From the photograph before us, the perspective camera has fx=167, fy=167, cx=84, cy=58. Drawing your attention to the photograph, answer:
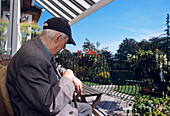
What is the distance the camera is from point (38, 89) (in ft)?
3.16

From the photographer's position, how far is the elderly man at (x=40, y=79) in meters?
0.97

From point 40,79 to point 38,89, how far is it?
61mm

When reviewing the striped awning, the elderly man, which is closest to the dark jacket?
the elderly man

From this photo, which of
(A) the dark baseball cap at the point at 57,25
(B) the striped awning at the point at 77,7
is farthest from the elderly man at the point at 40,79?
(B) the striped awning at the point at 77,7

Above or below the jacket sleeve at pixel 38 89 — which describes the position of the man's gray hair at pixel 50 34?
above

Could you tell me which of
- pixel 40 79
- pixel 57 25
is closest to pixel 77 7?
pixel 57 25

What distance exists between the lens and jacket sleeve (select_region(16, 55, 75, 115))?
0.97 meters

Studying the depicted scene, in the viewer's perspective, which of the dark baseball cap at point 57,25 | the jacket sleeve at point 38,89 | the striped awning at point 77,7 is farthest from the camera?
the striped awning at point 77,7

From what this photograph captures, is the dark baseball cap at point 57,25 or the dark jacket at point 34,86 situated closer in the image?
the dark jacket at point 34,86

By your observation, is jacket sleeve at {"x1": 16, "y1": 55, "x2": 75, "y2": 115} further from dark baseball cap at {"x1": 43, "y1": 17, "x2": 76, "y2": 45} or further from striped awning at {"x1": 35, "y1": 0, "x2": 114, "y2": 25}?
striped awning at {"x1": 35, "y1": 0, "x2": 114, "y2": 25}

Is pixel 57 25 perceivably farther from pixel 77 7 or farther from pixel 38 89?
pixel 77 7

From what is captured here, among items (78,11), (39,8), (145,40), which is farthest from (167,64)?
(145,40)

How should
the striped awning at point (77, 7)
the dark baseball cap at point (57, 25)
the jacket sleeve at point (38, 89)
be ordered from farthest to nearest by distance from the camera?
1. the striped awning at point (77, 7)
2. the dark baseball cap at point (57, 25)
3. the jacket sleeve at point (38, 89)

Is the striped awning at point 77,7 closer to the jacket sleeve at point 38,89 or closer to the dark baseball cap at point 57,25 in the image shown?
the dark baseball cap at point 57,25
